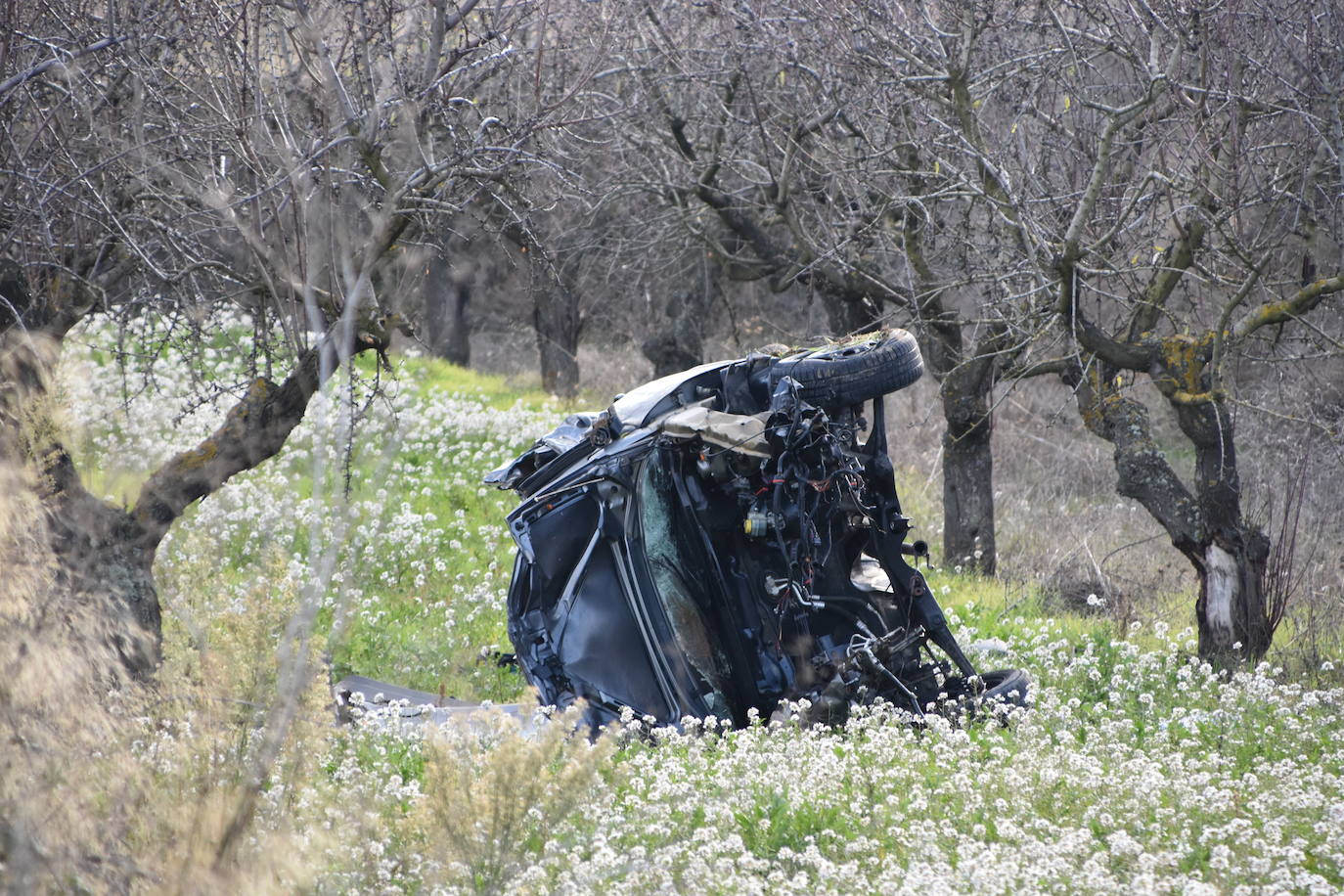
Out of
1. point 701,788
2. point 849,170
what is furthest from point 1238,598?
point 849,170

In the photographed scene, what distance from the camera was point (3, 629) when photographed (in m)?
3.87

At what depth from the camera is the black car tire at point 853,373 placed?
703cm

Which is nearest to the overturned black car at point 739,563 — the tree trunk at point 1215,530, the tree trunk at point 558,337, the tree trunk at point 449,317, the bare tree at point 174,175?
the bare tree at point 174,175

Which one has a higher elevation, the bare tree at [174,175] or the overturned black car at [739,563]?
the bare tree at [174,175]

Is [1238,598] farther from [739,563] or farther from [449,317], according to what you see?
[449,317]

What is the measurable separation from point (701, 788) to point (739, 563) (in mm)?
1505

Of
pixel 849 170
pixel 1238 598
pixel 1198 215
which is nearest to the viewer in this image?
pixel 1238 598

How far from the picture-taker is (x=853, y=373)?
707 cm

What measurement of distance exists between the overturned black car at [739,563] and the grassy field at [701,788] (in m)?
0.34

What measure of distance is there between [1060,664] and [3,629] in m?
6.90

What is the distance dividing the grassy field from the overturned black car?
0.34 metres

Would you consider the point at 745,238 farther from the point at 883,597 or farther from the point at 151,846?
the point at 151,846

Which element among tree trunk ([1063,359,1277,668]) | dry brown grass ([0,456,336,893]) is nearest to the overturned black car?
tree trunk ([1063,359,1277,668])

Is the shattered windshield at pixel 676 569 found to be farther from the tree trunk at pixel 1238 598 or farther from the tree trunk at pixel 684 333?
the tree trunk at pixel 684 333
